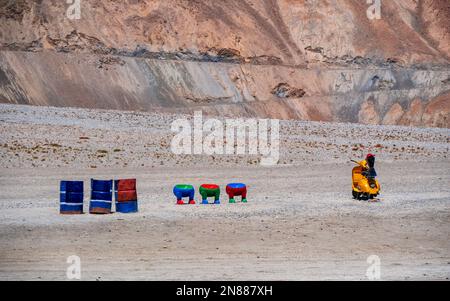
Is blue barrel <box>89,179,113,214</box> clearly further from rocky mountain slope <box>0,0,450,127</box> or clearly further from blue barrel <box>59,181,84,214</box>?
rocky mountain slope <box>0,0,450,127</box>

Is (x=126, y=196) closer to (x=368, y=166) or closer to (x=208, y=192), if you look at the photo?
(x=208, y=192)

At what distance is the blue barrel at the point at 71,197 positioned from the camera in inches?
773

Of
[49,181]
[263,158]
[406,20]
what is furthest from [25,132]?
[406,20]

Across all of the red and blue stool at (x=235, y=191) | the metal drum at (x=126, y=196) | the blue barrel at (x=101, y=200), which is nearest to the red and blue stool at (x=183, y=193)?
the red and blue stool at (x=235, y=191)

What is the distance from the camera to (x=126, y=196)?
20.0 meters

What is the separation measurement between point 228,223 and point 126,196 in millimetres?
2498

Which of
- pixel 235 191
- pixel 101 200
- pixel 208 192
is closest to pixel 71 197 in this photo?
pixel 101 200

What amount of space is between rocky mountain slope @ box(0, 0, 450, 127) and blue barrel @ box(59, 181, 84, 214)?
47.8 m

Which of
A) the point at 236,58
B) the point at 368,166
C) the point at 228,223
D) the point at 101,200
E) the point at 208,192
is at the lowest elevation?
the point at 228,223

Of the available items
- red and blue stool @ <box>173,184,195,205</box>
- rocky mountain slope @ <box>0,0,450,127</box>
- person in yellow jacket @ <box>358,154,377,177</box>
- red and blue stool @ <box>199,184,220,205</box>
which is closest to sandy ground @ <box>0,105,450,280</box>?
red and blue stool @ <box>173,184,195,205</box>

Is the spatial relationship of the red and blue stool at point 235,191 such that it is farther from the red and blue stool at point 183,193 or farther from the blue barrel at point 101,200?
the blue barrel at point 101,200

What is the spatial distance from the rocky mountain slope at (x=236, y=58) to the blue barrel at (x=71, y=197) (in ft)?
157
